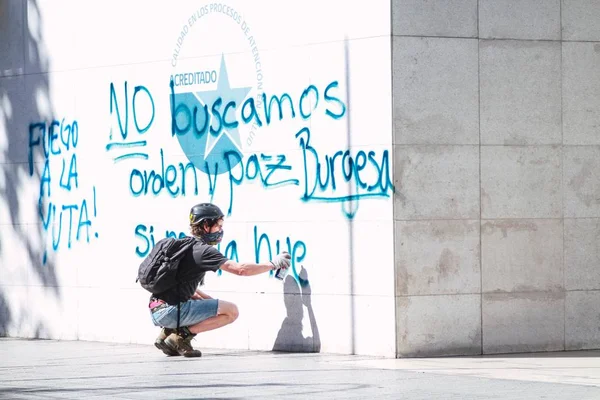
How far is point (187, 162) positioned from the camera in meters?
13.4

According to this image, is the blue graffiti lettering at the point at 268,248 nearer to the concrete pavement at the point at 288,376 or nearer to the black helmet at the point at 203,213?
the black helmet at the point at 203,213

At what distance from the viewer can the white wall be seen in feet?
39.2

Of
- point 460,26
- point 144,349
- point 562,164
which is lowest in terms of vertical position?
point 144,349

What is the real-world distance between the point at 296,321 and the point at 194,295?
3.09 ft

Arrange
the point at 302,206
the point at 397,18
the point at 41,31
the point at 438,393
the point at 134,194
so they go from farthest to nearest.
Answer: the point at 41,31 → the point at 134,194 → the point at 302,206 → the point at 397,18 → the point at 438,393

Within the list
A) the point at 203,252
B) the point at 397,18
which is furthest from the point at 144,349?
the point at 397,18

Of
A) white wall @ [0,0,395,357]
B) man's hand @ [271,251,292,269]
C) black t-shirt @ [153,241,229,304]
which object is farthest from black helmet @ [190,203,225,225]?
man's hand @ [271,251,292,269]

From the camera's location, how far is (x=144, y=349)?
43.4 feet

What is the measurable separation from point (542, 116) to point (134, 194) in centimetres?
412

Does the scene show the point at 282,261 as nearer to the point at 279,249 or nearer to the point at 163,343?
the point at 279,249

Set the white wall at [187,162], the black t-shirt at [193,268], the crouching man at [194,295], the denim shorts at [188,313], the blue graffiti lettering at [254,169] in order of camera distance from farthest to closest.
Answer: the blue graffiti lettering at [254,169] → the denim shorts at [188,313] → the crouching man at [194,295] → the black t-shirt at [193,268] → the white wall at [187,162]

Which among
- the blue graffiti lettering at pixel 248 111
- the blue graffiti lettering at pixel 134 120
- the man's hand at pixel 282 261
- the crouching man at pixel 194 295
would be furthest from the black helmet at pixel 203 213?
the blue graffiti lettering at pixel 134 120

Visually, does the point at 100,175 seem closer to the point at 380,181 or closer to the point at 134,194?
the point at 134,194

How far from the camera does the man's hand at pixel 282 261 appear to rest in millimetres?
12312
